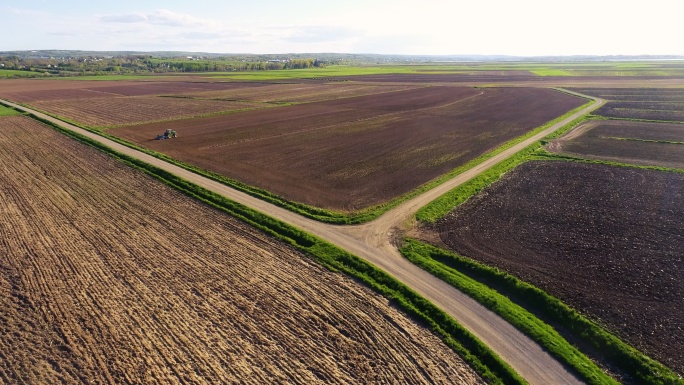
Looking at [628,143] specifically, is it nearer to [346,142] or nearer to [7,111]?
[346,142]

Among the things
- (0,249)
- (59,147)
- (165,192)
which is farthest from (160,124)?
(0,249)

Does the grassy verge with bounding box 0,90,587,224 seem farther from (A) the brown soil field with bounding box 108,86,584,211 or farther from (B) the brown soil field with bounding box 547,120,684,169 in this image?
(B) the brown soil field with bounding box 547,120,684,169

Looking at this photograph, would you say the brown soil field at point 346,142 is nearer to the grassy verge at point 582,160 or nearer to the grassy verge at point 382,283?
the grassy verge at point 382,283

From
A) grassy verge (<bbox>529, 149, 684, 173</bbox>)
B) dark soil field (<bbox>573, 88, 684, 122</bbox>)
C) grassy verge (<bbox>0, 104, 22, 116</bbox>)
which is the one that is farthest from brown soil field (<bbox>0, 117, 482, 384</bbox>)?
dark soil field (<bbox>573, 88, 684, 122</bbox>)

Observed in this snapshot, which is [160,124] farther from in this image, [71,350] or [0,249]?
[71,350]

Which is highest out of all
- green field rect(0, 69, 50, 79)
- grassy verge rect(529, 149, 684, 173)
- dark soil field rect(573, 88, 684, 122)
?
green field rect(0, 69, 50, 79)

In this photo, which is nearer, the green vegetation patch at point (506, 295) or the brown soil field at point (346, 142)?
the green vegetation patch at point (506, 295)

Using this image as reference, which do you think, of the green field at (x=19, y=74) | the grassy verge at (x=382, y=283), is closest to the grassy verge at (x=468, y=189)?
the grassy verge at (x=382, y=283)
